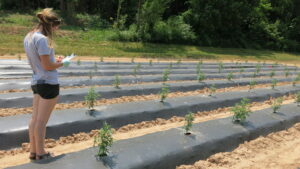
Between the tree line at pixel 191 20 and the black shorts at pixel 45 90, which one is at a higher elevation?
the tree line at pixel 191 20

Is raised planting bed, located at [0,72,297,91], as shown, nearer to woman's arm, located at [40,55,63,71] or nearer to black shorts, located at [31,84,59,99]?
black shorts, located at [31,84,59,99]

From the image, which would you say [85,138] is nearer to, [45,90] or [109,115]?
[109,115]

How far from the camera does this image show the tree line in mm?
20438

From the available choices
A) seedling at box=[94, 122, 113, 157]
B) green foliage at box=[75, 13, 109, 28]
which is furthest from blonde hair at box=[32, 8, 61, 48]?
green foliage at box=[75, 13, 109, 28]

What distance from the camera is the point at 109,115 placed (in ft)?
16.0

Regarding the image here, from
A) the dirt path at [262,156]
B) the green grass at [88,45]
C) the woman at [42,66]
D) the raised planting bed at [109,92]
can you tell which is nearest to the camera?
the woman at [42,66]

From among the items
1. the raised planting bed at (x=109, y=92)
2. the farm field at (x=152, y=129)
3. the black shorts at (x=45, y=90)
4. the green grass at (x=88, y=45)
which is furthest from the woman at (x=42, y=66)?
the green grass at (x=88, y=45)

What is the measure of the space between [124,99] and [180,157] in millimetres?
2788

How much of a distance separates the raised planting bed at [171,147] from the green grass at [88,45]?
10094 millimetres

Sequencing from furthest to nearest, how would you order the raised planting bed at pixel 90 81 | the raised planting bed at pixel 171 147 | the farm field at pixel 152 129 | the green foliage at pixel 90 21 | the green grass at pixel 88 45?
the green foliage at pixel 90 21, the green grass at pixel 88 45, the raised planting bed at pixel 90 81, the farm field at pixel 152 129, the raised planting bed at pixel 171 147

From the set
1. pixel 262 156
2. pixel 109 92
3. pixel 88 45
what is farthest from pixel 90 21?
pixel 262 156

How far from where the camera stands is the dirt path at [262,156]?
3.92 meters

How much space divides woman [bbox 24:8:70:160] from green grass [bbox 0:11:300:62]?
10079mm

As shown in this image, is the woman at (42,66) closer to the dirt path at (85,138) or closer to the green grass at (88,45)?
the dirt path at (85,138)
